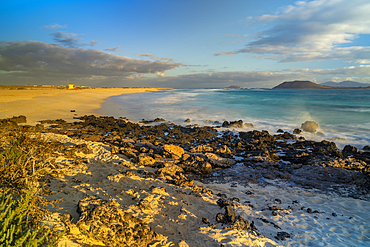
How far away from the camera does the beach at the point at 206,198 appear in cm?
322

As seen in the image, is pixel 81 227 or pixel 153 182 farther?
pixel 153 182

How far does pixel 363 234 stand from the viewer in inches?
151

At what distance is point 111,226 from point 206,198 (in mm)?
2345

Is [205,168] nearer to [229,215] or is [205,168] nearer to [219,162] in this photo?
[219,162]

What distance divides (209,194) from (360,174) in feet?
16.8

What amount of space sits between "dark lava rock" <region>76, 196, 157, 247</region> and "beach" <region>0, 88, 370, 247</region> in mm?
14

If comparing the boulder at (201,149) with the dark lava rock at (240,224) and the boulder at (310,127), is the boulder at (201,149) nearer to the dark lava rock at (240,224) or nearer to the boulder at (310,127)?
the dark lava rock at (240,224)

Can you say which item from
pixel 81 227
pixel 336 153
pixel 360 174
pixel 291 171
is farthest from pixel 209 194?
pixel 336 153

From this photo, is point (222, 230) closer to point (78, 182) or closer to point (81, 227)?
point (81, 227)

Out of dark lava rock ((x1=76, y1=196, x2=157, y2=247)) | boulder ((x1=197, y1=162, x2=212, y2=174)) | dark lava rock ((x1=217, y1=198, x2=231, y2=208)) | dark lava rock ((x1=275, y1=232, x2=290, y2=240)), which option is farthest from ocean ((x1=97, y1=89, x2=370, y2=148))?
dark lava rock ((x1=76, y1=196, x2=157, y2=247))

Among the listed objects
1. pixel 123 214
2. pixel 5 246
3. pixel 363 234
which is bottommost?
pixel 363 234

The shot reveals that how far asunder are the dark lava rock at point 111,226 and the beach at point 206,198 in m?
0.01

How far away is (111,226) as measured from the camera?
3.06m

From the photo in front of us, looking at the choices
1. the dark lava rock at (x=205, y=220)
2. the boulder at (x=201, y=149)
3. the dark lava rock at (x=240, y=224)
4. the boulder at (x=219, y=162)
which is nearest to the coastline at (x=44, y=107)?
the boulder at (x=201, y=149)
